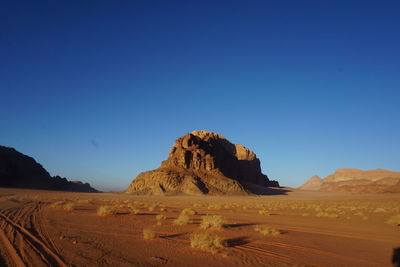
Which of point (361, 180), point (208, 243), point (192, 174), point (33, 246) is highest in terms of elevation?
point (361, 180)

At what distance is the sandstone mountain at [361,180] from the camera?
404ft

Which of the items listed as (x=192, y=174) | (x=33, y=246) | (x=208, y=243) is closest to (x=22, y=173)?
(x=192, y=174)

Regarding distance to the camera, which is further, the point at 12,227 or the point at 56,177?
the point at 56,177

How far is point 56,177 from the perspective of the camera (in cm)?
12450

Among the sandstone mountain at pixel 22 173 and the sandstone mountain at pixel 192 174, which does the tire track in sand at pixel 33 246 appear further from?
the sandstone mountain at pixel 22 173

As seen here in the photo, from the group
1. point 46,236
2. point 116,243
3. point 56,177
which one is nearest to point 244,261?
point 116,243

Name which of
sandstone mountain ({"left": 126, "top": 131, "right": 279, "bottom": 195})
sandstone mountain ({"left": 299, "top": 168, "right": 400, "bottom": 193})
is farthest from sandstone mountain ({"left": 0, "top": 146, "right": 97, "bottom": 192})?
sandstone mountain ({"left": 299, "top": 168, "right": 400, "bottom": 193})

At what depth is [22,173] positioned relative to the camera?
107 metres

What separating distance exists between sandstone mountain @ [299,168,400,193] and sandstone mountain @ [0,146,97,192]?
142 metres

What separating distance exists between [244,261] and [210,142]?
98683mm

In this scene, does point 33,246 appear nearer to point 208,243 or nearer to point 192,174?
point 208,243

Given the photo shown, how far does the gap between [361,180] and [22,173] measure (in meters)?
170

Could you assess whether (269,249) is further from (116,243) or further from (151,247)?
(116,243)

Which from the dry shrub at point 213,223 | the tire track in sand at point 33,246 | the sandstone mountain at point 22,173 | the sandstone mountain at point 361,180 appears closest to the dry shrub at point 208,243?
the dry shrub at point 213,223
